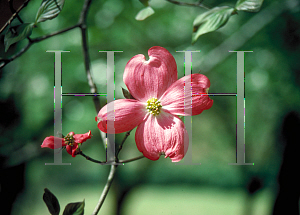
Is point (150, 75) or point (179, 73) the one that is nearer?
point (150, 75)

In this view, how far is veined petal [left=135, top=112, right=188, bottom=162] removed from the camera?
0.33 m

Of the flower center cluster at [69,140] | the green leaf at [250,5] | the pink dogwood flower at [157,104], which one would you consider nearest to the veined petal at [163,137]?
the pink dogwood flower at [157,104]

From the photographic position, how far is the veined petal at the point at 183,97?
0.34 metres

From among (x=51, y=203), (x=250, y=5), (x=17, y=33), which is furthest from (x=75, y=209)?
(x=250, y=5)

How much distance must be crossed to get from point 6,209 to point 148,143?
0.48m

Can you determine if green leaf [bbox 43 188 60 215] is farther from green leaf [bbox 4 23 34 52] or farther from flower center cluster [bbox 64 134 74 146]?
green leaf [bbox 4 23 34 52]

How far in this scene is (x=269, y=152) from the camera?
0.63m

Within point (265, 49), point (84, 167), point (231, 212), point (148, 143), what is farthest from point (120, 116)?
point (265, 49)

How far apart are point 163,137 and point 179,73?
0.30 metres

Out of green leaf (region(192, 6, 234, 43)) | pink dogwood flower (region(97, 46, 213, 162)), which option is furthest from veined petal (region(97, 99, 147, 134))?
green leaf (region(192, 6, 234, 43))

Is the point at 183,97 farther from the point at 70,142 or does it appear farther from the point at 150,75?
the point at 70,142

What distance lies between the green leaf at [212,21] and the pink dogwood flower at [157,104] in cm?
8

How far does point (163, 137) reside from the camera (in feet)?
1.09

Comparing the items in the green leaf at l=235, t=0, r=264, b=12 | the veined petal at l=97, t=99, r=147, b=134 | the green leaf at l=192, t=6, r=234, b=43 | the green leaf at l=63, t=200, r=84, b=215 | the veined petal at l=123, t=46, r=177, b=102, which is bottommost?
the green leaf at l=63, t=200, r=84, b=215
